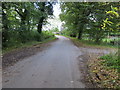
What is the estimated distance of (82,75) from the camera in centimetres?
393

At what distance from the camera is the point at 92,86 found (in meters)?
3.14

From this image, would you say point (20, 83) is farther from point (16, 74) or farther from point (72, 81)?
point (72, 81)

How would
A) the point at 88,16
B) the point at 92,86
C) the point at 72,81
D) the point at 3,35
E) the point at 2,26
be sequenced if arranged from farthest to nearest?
1. the point at 88,16
2. the point at 3,35
3. the point at 2,26
4. the point at 72,81
5. the point at 92,86

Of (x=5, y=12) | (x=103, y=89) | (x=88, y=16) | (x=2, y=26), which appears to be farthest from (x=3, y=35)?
(x=88, y=16)

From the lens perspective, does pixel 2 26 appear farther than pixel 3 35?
No

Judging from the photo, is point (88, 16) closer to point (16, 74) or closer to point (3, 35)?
point (3, 35)

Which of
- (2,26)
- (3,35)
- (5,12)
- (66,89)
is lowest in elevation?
(66,89)

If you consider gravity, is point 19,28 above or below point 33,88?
above

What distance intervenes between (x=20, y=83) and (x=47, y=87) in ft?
3.10

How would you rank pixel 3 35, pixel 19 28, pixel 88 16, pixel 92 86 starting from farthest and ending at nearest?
pixel 88 16 < pixel 19 28 < pixel 3 35 < pixel 92 86

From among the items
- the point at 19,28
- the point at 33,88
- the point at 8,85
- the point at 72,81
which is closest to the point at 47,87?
the point at 33,88

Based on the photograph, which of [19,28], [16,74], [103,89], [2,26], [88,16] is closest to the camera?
[103,89]

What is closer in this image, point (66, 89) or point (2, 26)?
point (66, 89)

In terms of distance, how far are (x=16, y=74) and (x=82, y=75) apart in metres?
2.68
